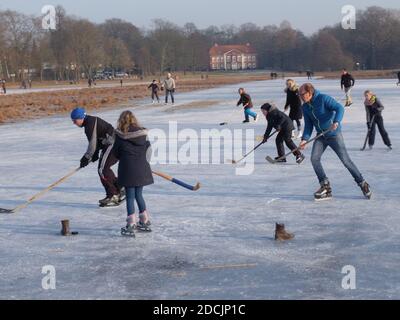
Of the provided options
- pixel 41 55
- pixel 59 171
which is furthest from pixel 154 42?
pixel 59 171

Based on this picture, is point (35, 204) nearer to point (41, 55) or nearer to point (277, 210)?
point (277, 210)

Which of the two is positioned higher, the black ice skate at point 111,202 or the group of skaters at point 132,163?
the group of skaters at point 132,163

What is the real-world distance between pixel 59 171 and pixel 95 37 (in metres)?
75.1

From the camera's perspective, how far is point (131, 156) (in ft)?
19.8

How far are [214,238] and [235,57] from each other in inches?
5333

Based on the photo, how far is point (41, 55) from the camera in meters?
79.2

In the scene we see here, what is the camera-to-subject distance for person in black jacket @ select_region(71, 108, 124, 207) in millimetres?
7027

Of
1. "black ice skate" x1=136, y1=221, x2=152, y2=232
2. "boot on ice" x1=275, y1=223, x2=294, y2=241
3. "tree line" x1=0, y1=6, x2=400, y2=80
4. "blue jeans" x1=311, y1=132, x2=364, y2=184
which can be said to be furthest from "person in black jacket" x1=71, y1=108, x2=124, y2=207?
"tree line" x1=0, y1=6, x2=400, y2=80

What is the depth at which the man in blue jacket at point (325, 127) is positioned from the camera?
736 cm

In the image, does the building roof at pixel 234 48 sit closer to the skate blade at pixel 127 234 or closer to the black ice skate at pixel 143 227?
the black ice skate at pixel 143 227

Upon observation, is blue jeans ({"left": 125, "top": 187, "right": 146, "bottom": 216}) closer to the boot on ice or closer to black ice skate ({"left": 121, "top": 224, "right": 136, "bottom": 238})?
black ice skate ({"left": 121, "top": 224, "right": 136, "bottom": 238})

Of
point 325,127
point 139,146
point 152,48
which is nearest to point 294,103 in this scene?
point 325,127

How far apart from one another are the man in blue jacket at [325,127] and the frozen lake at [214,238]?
9.3 inches

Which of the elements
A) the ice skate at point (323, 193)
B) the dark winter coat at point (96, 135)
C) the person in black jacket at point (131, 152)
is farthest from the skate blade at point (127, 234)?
the ice skate at point (323, 193)
